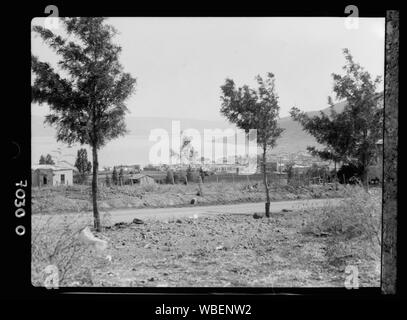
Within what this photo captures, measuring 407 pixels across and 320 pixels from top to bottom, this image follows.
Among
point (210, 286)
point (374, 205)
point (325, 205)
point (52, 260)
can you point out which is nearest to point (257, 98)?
point (325, 205)

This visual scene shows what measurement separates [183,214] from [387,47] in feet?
8.98

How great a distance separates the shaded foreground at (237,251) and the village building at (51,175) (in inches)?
20.8

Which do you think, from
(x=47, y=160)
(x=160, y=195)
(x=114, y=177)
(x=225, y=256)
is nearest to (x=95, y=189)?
(x=114, y=177)

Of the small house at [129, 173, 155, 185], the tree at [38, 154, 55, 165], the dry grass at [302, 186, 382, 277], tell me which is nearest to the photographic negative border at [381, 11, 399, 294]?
the dry grass at [302, 186, 382, 277]

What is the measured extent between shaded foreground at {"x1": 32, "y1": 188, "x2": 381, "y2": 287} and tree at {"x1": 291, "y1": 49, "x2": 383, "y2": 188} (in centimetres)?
43

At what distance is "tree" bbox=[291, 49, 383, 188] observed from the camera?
3.95 metres

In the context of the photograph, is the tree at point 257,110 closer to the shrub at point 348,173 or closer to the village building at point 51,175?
the shrub at point 348,173

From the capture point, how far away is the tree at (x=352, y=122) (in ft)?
13.0

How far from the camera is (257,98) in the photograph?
4.02 meters

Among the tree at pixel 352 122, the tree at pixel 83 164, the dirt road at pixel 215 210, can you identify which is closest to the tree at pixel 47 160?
the tree at pixel 83 164

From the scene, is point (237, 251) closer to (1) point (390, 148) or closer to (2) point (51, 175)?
(1) point (390, 148)

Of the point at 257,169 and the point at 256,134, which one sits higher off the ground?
the point at 256,134

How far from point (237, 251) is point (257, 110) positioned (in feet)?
5.04

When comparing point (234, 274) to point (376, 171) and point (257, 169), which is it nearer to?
point (257, 169)
